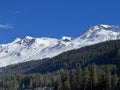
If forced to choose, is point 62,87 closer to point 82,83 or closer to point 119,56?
point 82,83

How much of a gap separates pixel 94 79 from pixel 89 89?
12.9 ft

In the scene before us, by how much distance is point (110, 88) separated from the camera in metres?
180

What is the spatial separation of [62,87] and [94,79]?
16.3m

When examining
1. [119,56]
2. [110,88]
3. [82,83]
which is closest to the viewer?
[119,56]

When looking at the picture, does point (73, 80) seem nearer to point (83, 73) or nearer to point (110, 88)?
point (83, 73)

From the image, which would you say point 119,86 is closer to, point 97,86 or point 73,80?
point 97,86

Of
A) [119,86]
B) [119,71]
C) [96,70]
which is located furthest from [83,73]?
[119,71]

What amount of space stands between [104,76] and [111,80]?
161 inches

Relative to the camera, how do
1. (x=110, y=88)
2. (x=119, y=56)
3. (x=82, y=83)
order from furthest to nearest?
(x=82, y=83)
(x=110, y=88)
(x=119, y=56)

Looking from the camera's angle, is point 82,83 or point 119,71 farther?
point 82,83

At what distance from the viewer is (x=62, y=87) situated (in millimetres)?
199250

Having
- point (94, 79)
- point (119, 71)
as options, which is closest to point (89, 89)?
point (94, 79)

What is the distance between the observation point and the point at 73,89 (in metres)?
195

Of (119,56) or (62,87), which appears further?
(62,87)
